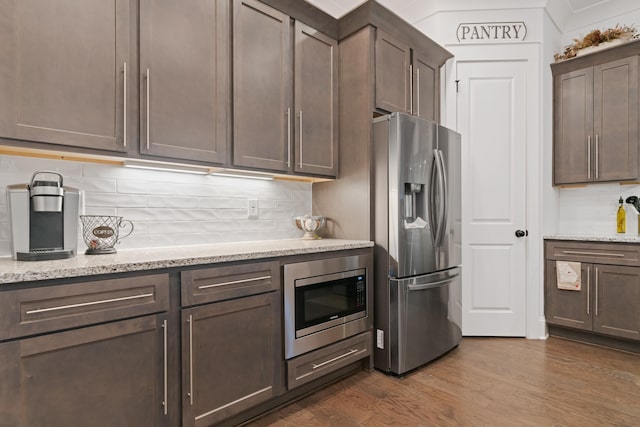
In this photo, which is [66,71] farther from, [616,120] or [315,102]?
[616,120]

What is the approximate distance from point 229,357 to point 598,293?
10.1 ft

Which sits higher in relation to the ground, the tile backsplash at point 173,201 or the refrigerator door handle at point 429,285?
the tile backsplash at point 173,201

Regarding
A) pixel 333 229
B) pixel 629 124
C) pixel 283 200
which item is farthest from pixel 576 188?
pixel 283 200

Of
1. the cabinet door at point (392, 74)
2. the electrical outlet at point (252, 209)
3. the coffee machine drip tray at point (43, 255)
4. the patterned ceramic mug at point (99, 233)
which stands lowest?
the coffee machine drip tray at point (43, 255)

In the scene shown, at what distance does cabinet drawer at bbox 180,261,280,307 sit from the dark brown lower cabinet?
272 centimetres

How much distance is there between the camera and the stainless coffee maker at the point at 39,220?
146 cm

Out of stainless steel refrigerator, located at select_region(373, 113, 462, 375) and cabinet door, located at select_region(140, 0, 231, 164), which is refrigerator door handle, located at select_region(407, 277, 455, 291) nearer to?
stainless steel refrigerator, located at select_region(373, 113, 462, 375)

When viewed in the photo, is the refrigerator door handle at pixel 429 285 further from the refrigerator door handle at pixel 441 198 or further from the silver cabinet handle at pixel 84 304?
the silver cabinet handle at pixel 84 304

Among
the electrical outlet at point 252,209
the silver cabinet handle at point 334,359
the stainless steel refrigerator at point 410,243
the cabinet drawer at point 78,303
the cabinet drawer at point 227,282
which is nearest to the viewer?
the cabinet drawer at point 78,303

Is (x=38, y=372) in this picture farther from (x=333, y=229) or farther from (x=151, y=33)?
(x=333, y=229)

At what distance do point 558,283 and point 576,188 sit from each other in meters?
1.09

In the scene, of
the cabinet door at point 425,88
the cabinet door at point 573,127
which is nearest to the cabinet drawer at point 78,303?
the cabinet door at point 425,88

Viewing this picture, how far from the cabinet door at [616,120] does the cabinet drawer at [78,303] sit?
12.4 feet

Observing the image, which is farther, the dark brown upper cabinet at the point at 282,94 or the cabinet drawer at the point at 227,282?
the dark brown upper cabinet at the point at 282,94
